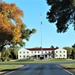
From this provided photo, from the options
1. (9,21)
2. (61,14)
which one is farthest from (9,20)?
(61,14)

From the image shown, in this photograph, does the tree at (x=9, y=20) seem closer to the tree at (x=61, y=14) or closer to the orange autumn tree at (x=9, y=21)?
the orange autumn tree at (x=9, y=21)

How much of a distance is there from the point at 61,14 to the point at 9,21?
35.7ft

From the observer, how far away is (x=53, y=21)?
145 ft

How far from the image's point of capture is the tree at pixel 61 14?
135 ft

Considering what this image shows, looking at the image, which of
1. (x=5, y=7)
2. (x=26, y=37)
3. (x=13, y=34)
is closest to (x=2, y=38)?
(x=13, y=34)

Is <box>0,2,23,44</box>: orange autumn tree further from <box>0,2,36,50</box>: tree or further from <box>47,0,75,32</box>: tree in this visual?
<box>47,0,75,32</box>: tree

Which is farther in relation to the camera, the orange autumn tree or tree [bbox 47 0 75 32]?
tree [bbox 47 0 75 32]

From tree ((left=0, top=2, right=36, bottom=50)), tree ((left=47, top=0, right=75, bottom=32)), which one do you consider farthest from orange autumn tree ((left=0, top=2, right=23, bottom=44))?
tree ((left=47, top=0, right=75, bottom=32))

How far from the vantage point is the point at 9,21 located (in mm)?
34406

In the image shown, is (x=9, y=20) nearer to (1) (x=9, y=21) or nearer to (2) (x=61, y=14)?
(1) (x=9, y=21)

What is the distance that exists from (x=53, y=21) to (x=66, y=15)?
2.58 m

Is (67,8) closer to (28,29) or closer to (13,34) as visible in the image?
(13,34)

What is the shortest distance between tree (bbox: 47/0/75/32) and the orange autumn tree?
26.9ft

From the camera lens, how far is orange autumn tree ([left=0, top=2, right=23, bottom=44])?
31570mm
